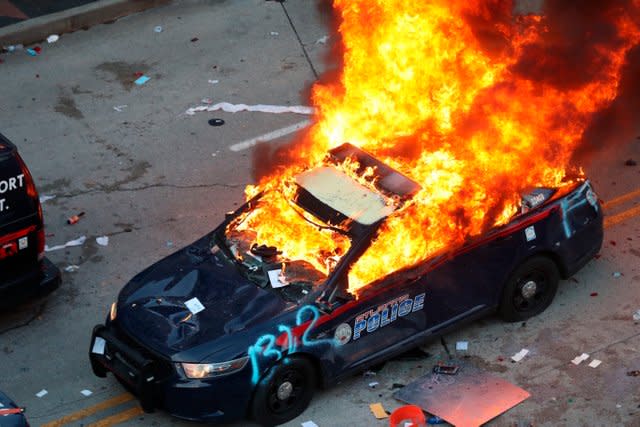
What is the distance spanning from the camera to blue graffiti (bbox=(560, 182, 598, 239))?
10523 millimetres

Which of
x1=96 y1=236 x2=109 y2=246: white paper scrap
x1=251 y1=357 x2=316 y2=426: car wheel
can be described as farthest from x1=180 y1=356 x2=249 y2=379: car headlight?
x1=96 y1=236 x2=109 y2=246: white paper scrap

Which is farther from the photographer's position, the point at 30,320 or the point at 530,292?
the point at 30,320

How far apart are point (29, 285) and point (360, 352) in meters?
3.24

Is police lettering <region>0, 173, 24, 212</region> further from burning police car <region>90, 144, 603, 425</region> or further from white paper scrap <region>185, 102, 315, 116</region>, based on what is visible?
white paper scrap <region>185, 102, 315, 116</region>

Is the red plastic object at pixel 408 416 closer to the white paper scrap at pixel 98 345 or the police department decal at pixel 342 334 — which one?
the police department decal at pixel 342 334

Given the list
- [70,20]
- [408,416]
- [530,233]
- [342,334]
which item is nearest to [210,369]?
[342,334]

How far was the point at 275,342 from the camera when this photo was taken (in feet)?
29.6

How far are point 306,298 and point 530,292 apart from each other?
98.1 inches

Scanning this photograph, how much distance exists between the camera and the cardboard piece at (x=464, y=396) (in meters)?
9.48

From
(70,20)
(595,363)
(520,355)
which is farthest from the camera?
(70,20)

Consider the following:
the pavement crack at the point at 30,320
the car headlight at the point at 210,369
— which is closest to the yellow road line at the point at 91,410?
the car headlight at the point at 210,369

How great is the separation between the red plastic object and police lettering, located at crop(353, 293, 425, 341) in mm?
710

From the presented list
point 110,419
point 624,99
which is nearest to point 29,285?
point 110,419

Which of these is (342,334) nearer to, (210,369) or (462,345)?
(210,369)
